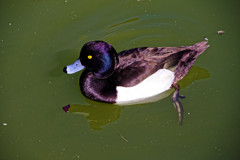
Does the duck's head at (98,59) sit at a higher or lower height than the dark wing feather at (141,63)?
higher

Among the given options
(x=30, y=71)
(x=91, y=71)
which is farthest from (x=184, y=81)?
(x=30, y=71)

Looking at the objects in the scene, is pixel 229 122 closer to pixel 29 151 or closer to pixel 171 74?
pixel 171 74

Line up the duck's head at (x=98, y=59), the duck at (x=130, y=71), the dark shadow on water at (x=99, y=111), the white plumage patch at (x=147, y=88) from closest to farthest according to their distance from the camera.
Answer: the duck's head at (x=98, y=59) → the duck at (x=130, y=71) → the white plumage patch at (x=147, y=88) → the dark shadow on water at (x=99, y=111)

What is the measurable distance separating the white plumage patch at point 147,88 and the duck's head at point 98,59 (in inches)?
12.4

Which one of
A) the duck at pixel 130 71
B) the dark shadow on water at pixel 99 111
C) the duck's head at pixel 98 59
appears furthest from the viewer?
the dark shadow on water at pixel 99 111

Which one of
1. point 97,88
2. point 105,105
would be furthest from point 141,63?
point 105,105

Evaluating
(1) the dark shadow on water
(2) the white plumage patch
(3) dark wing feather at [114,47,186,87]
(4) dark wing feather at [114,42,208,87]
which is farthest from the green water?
(3) dark wing feather at [114,47,186,87]

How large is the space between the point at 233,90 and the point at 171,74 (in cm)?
94

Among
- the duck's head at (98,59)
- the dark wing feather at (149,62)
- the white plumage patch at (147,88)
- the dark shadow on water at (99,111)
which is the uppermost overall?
the duck's head at (98,59)

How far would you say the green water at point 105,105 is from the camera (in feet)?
15.9

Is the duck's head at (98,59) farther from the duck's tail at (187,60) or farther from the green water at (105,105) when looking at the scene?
the duck's tail at (187,60)

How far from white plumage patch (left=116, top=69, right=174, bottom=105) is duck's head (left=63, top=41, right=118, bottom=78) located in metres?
0.31

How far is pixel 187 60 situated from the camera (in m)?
5.30

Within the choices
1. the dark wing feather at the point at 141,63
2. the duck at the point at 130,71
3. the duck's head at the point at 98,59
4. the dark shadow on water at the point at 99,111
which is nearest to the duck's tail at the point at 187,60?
the duck at the point at 130,71
